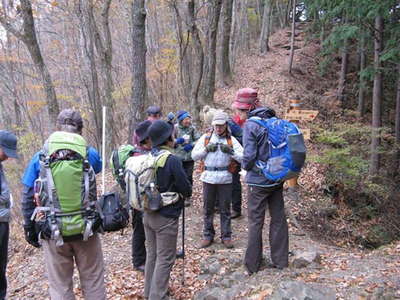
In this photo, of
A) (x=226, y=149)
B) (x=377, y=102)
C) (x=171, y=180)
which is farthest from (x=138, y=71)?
(x=377, y=102)

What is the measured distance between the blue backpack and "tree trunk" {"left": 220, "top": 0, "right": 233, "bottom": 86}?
460 inches

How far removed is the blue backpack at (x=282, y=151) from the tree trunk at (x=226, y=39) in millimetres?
11682

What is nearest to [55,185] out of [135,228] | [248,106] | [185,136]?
[135,228]

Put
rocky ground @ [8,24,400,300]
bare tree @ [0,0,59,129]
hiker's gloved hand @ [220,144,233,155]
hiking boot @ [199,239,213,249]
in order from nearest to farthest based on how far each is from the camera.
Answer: rocky ground @ [8,24,400,300], hiker's gloved hand @ [220,144,233,155], hiking boot @ [199,239,213,249], bare tree @ [0,0,59,129]

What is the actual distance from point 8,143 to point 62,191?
130 centimetres

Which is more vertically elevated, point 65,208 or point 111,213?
point 65,208

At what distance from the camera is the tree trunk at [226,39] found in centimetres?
1447

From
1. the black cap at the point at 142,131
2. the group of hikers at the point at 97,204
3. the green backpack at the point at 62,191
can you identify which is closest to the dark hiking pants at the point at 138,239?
the group of hikers at the point at 97,204

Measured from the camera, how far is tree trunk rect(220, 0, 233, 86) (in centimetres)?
1447

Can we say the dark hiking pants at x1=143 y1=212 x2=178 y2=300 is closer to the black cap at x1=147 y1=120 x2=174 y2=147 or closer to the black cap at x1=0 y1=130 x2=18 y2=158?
the black cap at x1=147 y1=120 x2=174 y2=147

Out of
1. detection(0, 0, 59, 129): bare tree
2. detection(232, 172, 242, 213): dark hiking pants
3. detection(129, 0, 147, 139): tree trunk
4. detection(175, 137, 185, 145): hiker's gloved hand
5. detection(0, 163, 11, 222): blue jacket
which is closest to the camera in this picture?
detection(0, 163, 11, 222): blue jacket

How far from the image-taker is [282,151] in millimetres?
4031

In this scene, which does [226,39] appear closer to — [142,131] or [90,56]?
[90,56]

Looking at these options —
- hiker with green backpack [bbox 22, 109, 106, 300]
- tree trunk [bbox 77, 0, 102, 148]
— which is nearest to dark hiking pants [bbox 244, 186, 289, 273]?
hiker with green backpack [bbox 22, 109, 106, 300]
